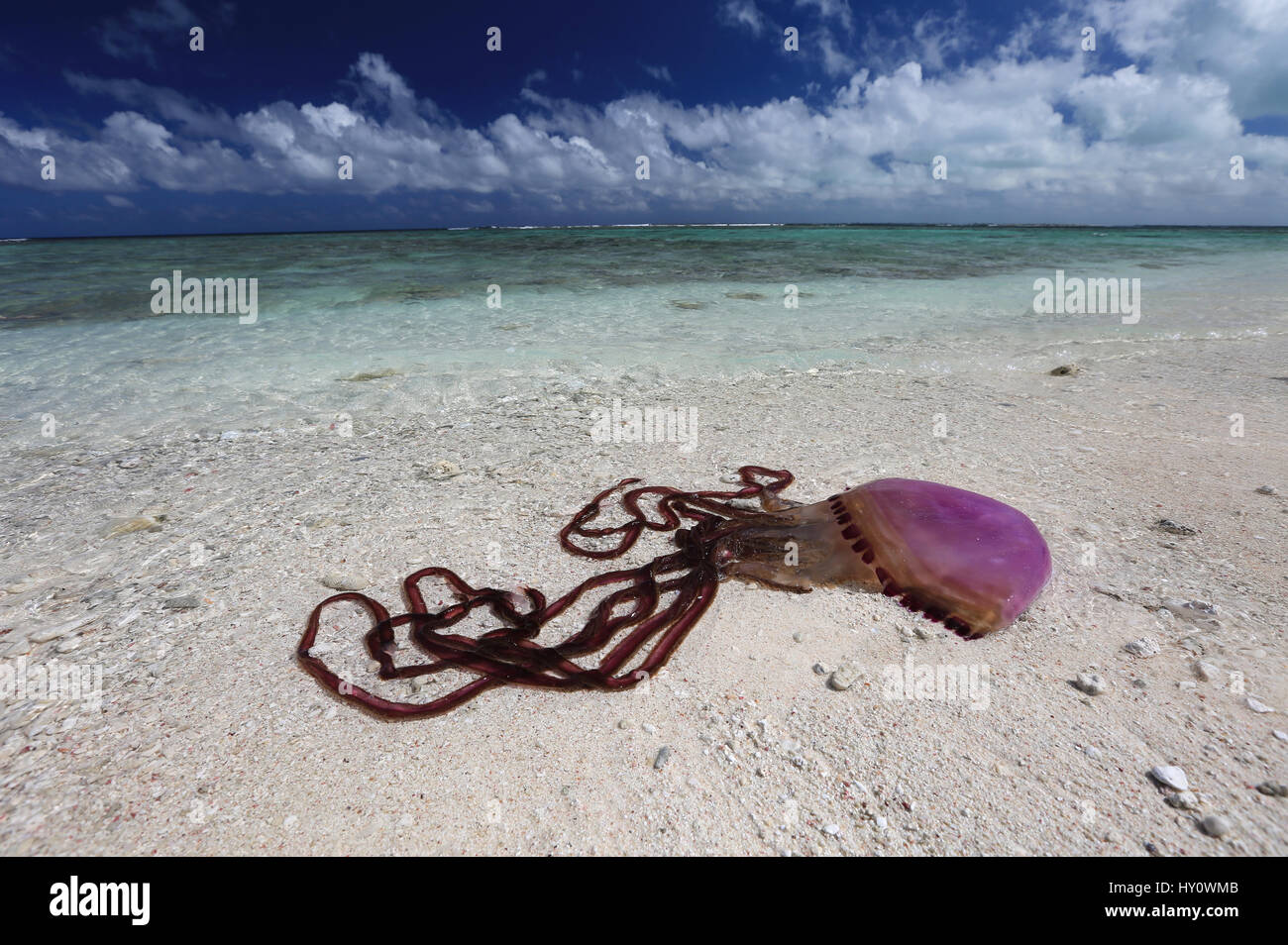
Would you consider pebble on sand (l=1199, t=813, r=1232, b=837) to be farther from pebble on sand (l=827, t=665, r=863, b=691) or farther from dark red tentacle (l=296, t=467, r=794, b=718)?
dark red tentacle (l=296, t=467, r=794, b=718)

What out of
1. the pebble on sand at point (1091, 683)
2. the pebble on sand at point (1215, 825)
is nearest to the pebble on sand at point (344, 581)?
the pebble on sand at point (1091, 683)

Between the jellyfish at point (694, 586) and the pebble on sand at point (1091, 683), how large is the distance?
29 centimetres

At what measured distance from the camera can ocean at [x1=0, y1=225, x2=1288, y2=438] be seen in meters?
5.64

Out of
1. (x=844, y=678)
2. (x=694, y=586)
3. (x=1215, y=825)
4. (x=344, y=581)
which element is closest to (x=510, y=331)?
(x=344, y=581)

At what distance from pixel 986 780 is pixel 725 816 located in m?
0.77

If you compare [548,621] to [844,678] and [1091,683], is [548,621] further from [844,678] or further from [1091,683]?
[1091,683]

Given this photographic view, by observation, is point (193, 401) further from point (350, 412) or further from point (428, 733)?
point (428, 733)

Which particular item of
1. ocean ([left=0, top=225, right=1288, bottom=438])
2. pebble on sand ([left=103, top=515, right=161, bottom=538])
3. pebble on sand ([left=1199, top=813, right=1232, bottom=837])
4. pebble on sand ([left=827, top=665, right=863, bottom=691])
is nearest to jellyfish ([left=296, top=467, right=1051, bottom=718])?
pebble on sand ([left=827, top=665, right=863, bottom=691])

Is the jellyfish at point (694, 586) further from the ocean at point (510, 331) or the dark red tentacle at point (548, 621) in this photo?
the ocean at point (510, 331)

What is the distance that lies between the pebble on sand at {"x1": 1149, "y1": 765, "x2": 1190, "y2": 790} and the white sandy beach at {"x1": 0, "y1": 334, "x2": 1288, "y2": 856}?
0.08 ft

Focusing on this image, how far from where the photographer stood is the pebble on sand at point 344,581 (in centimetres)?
261
